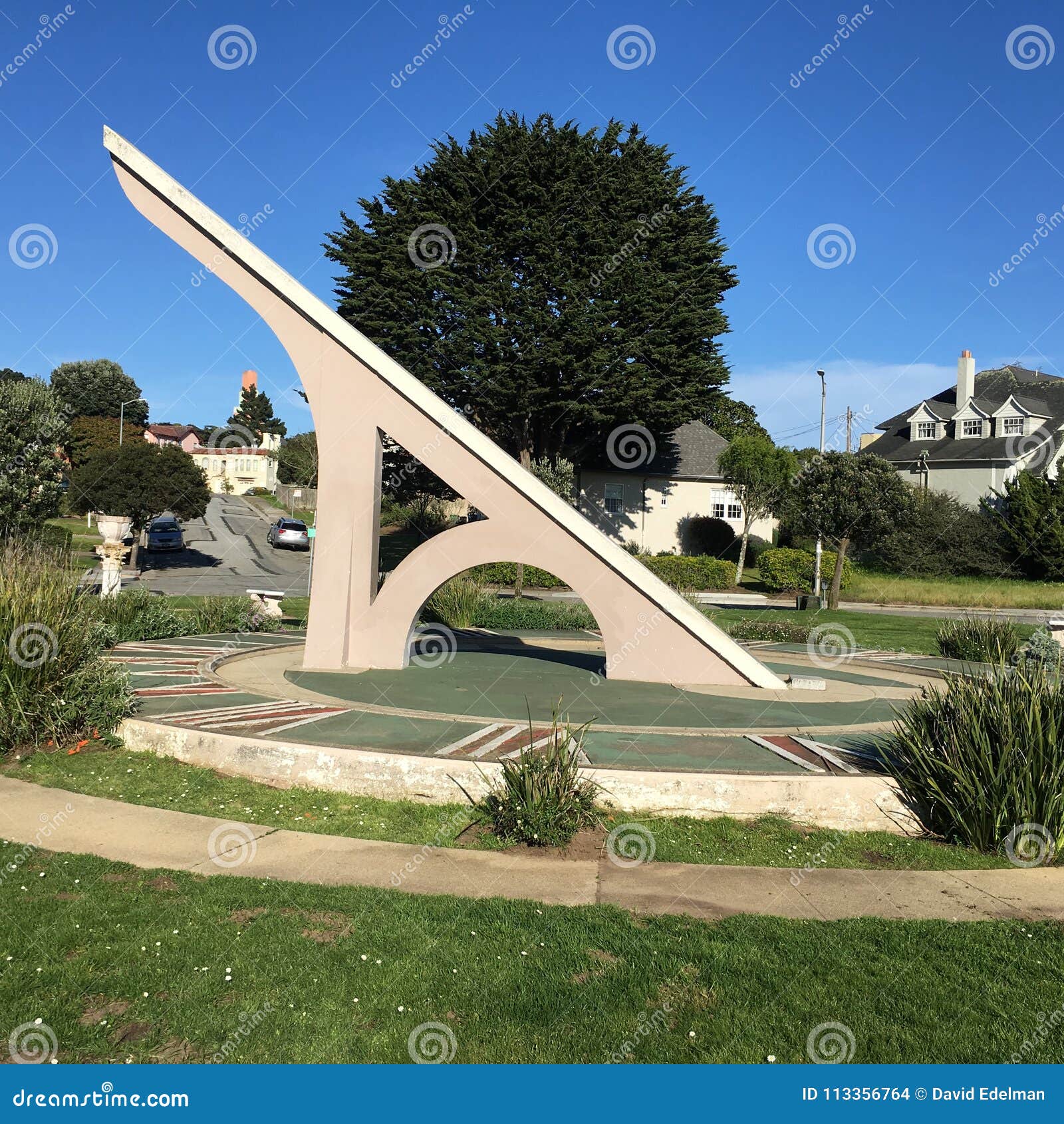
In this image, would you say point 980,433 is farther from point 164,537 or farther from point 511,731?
point 511,731

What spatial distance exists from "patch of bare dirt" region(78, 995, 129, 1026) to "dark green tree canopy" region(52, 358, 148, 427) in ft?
279

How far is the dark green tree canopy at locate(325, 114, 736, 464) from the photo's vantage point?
35031mm

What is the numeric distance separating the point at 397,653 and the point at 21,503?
74.1 feet

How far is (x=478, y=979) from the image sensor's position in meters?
4.68

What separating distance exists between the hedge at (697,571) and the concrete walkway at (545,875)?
3110cm

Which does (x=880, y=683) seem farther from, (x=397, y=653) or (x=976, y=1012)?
(x=976, y=1012)

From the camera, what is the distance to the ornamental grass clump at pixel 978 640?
15.7 metres

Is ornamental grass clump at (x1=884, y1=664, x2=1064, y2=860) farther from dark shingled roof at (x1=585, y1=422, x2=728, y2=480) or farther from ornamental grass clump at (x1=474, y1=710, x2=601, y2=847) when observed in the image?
dark shingled roof at (x1=585, y1=422, x2=728, y2=480)

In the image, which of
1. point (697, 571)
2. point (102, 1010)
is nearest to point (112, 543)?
point (102, 1010)

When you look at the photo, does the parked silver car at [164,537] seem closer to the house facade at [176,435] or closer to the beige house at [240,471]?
the beige house at [240,471]

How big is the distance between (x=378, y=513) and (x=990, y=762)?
26.3ft

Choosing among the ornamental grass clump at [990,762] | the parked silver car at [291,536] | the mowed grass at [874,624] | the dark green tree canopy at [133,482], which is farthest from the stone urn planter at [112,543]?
the parked silver car at [291,536]

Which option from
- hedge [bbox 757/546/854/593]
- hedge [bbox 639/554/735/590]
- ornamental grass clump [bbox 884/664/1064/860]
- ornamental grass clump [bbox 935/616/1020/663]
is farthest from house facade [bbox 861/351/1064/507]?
ornamental grass clump [bbox 884/664/1064/860]

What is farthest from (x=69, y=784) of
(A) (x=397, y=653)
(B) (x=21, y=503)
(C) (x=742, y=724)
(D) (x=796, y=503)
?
(D) (x=796, y=503)
